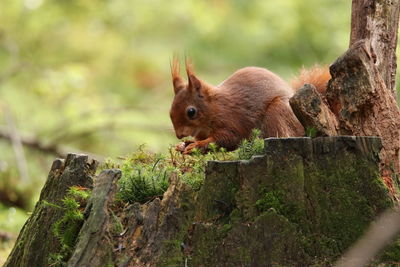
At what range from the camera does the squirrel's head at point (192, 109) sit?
4.48m

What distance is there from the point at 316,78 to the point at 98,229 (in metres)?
1.96

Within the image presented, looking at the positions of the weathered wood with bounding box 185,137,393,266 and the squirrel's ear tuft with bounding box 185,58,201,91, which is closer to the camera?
the weathered wood with bounding box 185,137,393,266

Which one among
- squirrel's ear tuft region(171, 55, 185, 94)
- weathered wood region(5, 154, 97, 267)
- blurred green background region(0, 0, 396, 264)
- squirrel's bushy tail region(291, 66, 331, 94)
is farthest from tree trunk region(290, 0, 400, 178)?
blurred green background region(0, 0, 396, 264)

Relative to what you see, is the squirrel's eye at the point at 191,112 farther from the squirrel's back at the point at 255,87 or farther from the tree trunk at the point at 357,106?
the tree trunk at the point at 357,106

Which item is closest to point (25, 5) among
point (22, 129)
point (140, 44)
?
point (22, 129)

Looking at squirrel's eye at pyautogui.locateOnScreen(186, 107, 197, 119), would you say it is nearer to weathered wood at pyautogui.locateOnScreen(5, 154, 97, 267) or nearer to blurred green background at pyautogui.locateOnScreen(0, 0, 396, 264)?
weathered wood at pyautogui.locateOnScreen(5, 154, 97, 267)

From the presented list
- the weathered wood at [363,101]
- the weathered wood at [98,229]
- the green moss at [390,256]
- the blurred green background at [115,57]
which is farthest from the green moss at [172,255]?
the blurred green background at [115,57]

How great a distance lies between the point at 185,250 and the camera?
267 centimetres

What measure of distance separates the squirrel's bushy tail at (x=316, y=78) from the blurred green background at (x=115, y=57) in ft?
10.6

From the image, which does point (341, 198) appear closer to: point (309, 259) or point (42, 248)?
point (309, 259)

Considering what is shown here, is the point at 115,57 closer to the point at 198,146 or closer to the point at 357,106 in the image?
the point at 198,146

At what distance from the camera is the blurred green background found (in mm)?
8867

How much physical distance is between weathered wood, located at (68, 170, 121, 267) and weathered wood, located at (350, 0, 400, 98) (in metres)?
1.71

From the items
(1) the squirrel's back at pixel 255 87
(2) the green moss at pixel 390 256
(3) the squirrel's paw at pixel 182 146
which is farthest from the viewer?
(1) the squirrel's back at pixel 255 87
